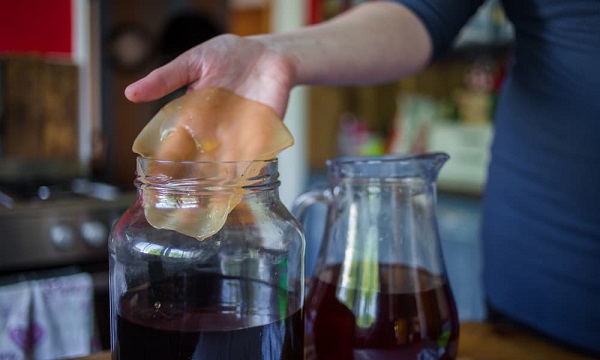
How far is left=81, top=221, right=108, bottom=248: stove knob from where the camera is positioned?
1849 millimetres

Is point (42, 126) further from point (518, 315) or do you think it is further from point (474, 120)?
point (518, 315)

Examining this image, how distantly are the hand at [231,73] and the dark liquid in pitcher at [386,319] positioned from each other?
164 millimetres

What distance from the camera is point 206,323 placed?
1.39ft

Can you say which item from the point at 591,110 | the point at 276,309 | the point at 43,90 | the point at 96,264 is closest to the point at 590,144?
the point at 591,110

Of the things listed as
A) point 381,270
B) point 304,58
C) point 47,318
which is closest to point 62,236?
point 47,318

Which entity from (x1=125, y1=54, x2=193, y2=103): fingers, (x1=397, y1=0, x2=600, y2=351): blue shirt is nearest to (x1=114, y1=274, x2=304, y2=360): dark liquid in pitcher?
(x1=125, y1=54, x2=193, y2=103): fingers

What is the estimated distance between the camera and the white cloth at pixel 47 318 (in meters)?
1.40

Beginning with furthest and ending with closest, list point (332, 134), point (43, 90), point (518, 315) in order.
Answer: point (332, 134)
point (43, 90)
point (518, 315)

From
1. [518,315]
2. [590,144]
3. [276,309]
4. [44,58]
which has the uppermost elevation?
[44,58]

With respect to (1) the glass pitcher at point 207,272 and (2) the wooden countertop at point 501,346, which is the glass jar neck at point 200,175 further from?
(2) the wooden countertop at point 501,346

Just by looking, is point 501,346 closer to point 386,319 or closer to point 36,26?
point 386,319

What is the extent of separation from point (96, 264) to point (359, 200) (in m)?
1.57

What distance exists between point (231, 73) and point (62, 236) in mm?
1442

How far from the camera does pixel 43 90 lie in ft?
7.30
